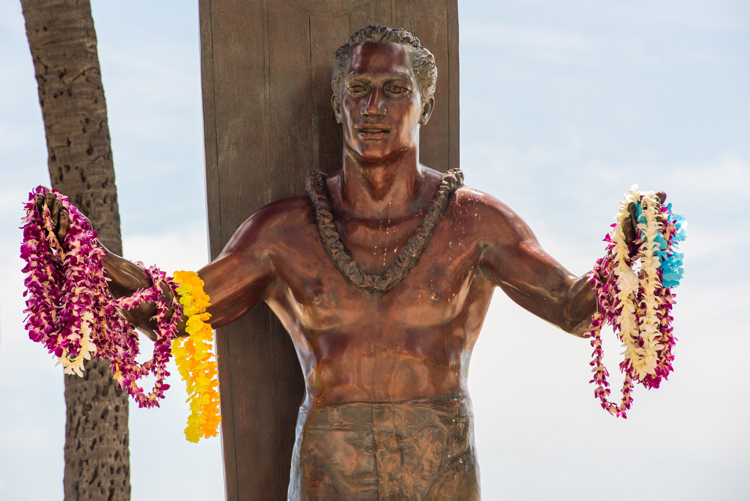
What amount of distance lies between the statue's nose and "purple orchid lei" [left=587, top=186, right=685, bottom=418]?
3.42ft

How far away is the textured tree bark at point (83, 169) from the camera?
6785 mm

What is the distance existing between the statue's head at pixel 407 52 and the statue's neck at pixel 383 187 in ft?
0.88

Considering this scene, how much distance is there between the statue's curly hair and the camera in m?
4.92

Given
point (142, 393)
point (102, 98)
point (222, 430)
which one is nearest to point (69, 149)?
point (102, 98)

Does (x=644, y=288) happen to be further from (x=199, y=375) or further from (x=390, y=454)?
(x=199, y=375)

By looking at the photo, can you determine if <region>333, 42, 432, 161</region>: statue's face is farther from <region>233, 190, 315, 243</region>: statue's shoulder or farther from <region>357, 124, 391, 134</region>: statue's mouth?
<region>233, 190, 315, 243</region>: statue's shoulder

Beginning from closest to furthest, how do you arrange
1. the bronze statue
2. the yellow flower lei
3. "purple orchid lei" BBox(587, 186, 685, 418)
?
"purple orchid lei" BBox(587, 186, 685, 418)
the yellow flower lei
the bronze statue

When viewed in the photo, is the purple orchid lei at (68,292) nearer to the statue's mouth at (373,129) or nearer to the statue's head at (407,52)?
the statue's mouth at (373,129)

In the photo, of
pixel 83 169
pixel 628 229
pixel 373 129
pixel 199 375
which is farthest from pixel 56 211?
pixel 83 169

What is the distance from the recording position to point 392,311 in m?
4.78

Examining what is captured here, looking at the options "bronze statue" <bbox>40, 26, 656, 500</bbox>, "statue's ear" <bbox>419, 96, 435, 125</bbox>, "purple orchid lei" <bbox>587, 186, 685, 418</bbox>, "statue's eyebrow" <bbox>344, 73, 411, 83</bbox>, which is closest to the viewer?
"purple orchid lei" <bbox>587, 186, 685, 418</bbox>

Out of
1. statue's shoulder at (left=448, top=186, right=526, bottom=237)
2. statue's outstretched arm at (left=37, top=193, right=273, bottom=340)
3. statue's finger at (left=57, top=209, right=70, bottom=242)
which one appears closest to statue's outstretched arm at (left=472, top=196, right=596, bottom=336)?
statue's shoulder at (left=448, top=186, right=526, bottom=237)

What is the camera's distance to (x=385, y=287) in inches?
187

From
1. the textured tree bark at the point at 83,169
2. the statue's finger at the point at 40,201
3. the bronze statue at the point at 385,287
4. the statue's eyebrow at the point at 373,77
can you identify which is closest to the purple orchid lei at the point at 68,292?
the statue's finger at the point at 40,201
